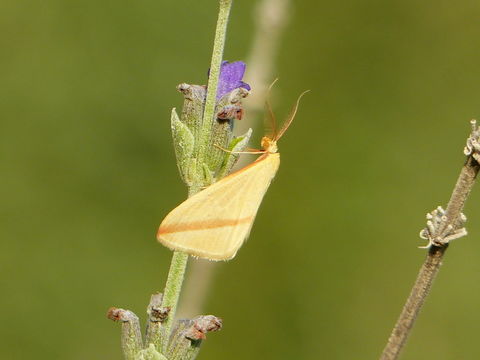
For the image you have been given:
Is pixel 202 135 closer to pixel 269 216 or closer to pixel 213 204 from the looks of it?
pixel 213 204

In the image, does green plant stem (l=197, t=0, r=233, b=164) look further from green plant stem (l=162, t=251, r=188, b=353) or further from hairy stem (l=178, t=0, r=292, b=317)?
hairy stem (l=178, t=0, r=292, b=317)

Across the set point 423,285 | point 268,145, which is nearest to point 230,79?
point 268,145

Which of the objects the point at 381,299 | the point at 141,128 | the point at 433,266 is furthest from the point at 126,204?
the point at 433,266

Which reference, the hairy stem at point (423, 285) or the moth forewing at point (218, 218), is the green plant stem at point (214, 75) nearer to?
the moth forewing at point (218, 218)

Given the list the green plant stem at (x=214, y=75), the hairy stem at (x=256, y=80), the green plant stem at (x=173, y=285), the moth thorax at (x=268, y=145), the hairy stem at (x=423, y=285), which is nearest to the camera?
the hairy stem at (x=423, y=285)

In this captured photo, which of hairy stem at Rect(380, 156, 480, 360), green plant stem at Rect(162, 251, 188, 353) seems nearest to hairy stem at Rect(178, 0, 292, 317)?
green plant stem at Rect(162, 251, 188, 353)

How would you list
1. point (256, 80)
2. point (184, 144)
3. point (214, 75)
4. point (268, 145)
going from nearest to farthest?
point (214, 75) < point (184, 144) < point (268, 145) < point (256, 80)

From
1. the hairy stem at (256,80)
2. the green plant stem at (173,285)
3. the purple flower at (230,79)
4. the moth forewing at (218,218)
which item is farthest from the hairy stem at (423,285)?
the hairy stem at (256,80)

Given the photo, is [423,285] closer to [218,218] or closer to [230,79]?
[218,218]
